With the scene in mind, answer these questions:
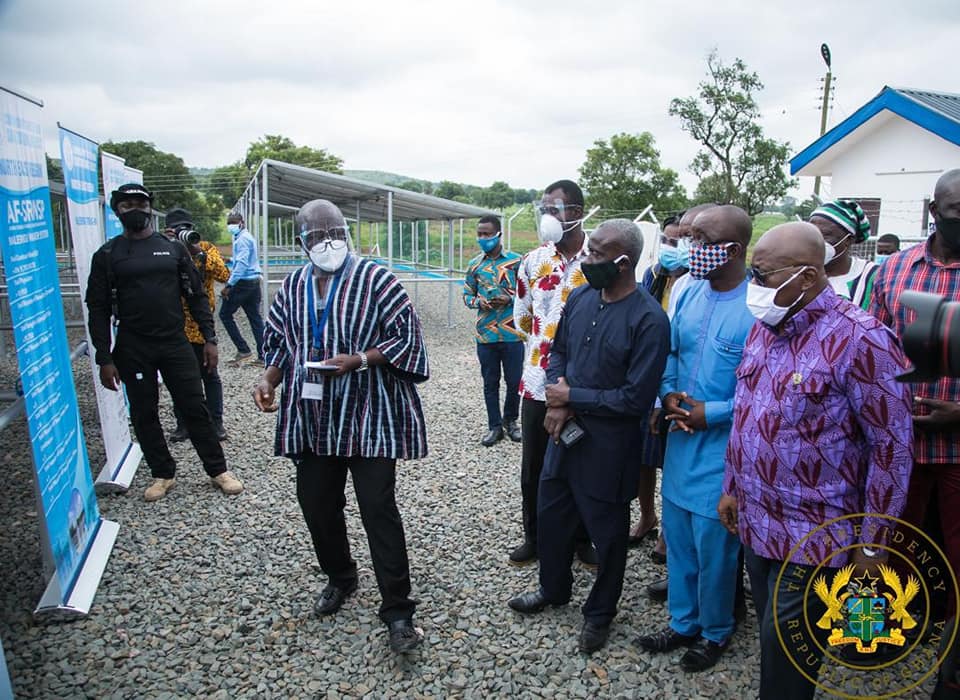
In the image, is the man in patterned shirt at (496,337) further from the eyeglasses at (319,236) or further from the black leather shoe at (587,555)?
the eyeglasses at (319,236)

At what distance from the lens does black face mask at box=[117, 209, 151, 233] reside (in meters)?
4.16

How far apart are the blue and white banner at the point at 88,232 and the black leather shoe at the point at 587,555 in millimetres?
3305

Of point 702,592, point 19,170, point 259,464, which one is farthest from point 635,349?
point 259,464

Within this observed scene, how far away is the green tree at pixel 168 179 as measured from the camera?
36156mm

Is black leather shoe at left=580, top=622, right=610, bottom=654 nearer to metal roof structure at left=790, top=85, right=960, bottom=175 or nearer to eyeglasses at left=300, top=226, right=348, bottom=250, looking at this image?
eyeglasses at left=300, top=226, right=348, bottom=250

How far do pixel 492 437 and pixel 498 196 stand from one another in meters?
44.1

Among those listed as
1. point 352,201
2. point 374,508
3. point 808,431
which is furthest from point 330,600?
point 352,201

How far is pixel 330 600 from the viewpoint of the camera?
123 inches

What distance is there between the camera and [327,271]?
2.80 m

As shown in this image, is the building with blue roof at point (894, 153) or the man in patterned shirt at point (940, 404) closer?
Answer: the man in patterned shirt at point (940, 404)

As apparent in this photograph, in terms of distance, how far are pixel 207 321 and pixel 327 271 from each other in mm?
2246

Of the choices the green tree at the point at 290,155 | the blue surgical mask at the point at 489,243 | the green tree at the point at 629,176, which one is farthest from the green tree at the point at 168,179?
the blue surgical mask at the point at 489,243

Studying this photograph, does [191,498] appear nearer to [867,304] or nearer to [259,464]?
[259,464]

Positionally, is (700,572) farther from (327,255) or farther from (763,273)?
(327,255)
